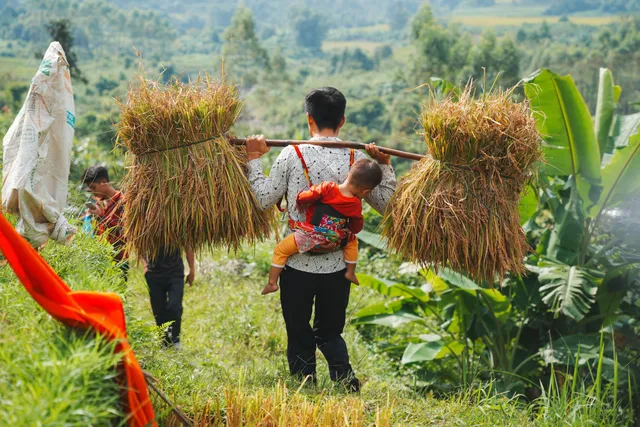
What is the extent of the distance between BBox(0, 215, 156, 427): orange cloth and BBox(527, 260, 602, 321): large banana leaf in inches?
141

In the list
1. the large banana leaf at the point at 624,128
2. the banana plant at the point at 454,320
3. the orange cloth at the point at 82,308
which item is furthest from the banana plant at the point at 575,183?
the orange cloth at the point at 82,308

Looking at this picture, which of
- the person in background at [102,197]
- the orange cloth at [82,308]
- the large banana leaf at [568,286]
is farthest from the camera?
the large banana leaf at [568,286]

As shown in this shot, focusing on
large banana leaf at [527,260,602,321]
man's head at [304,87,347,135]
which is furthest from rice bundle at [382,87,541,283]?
large banana leaf at [527,260,602,321]

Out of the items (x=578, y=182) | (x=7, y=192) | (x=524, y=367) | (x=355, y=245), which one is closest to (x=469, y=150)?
(x=355, y=245)

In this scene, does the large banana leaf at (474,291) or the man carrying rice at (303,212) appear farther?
the large banana leaf at (474,291)

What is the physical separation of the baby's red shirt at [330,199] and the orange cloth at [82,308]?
49.6 inches

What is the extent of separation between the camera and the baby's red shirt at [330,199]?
3.42m

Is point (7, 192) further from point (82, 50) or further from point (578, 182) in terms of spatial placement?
point (82, 50)

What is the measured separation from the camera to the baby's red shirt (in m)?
3.42

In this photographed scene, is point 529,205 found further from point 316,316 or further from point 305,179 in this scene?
point 305,179

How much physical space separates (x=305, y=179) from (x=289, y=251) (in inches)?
14.8

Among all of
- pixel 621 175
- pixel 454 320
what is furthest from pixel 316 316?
pixel 621 175

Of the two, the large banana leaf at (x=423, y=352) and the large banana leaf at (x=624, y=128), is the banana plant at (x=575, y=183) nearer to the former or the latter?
the large banana leaf at (x=624, y=128)

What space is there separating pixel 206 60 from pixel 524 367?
7791 cm
